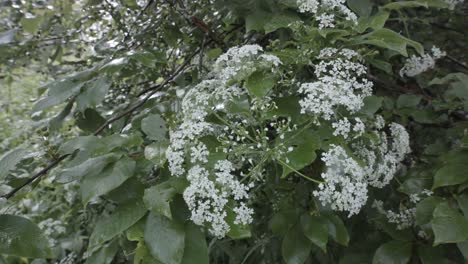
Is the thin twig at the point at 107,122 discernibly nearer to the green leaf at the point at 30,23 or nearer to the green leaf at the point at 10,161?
the green leaf at the point at 10,161

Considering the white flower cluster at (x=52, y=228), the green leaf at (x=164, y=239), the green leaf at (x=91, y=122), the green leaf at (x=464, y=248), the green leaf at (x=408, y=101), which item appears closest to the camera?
the green leaf at (x=164, y=239)

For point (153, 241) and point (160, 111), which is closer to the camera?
point (153, 241)

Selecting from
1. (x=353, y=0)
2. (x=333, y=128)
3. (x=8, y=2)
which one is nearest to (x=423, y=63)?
(x=353, y=0)

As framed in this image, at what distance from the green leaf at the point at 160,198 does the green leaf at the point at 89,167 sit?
0.49 ft

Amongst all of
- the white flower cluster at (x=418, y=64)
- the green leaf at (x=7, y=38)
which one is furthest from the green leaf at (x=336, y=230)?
the green leaf at (x=7, y=38)

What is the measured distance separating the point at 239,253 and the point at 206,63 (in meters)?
0.84

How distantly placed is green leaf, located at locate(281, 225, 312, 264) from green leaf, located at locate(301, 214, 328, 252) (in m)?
0.04

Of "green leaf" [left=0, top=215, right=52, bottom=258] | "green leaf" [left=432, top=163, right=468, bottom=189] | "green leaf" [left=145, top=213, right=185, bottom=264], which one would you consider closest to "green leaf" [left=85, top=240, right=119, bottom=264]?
"green leaf" [left=0, top=215, right=52, bottom=258]

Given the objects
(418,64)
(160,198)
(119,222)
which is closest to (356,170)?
(160,198)

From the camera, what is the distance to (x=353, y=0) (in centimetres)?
157

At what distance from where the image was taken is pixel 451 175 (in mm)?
1297

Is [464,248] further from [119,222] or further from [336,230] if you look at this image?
[119,222]

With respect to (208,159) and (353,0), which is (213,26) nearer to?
(353,0)

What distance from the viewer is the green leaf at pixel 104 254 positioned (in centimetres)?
136
